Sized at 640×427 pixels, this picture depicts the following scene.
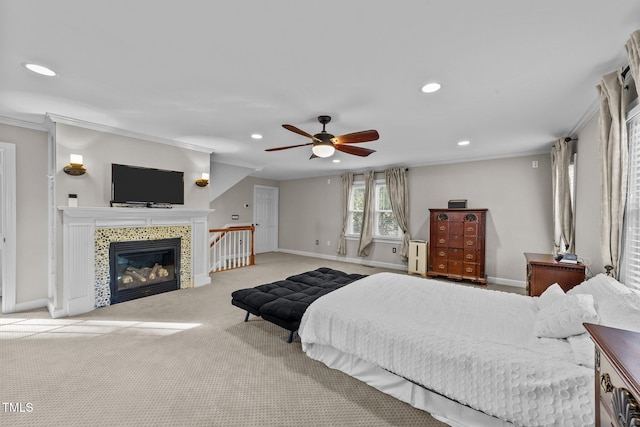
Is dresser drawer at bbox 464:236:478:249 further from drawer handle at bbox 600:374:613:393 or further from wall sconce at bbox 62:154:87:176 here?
wall sconce at bbox 62:154:87:176

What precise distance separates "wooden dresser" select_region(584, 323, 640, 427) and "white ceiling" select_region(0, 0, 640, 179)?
1.64 metres

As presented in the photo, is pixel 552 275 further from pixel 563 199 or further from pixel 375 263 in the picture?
pixel 375 263

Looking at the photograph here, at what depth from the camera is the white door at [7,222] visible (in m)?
3.29

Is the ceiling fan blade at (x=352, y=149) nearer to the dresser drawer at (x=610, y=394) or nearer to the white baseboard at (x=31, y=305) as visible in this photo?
the dresser drawer at (x=610, y=394)

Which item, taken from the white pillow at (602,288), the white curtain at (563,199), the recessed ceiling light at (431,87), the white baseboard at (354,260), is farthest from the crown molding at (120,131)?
the white curtain at (563,199)

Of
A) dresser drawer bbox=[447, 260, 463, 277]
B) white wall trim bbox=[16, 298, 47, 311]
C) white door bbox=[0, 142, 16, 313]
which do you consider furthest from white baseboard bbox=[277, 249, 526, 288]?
white door bbox=[0, 142, 16, 313]

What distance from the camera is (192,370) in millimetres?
2246

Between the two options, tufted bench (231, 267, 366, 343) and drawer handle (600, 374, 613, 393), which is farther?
tufted bench (231, 267, 366, 343)

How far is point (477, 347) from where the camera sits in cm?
162

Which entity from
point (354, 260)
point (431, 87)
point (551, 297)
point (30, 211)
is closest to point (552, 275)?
point (551, 297)

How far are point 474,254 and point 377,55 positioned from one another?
4.29m

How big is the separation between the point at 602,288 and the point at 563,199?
8.55 ft

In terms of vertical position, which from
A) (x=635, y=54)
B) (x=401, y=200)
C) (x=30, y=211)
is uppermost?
(x=635, y=54)

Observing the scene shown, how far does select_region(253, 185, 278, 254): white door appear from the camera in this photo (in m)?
8.06
